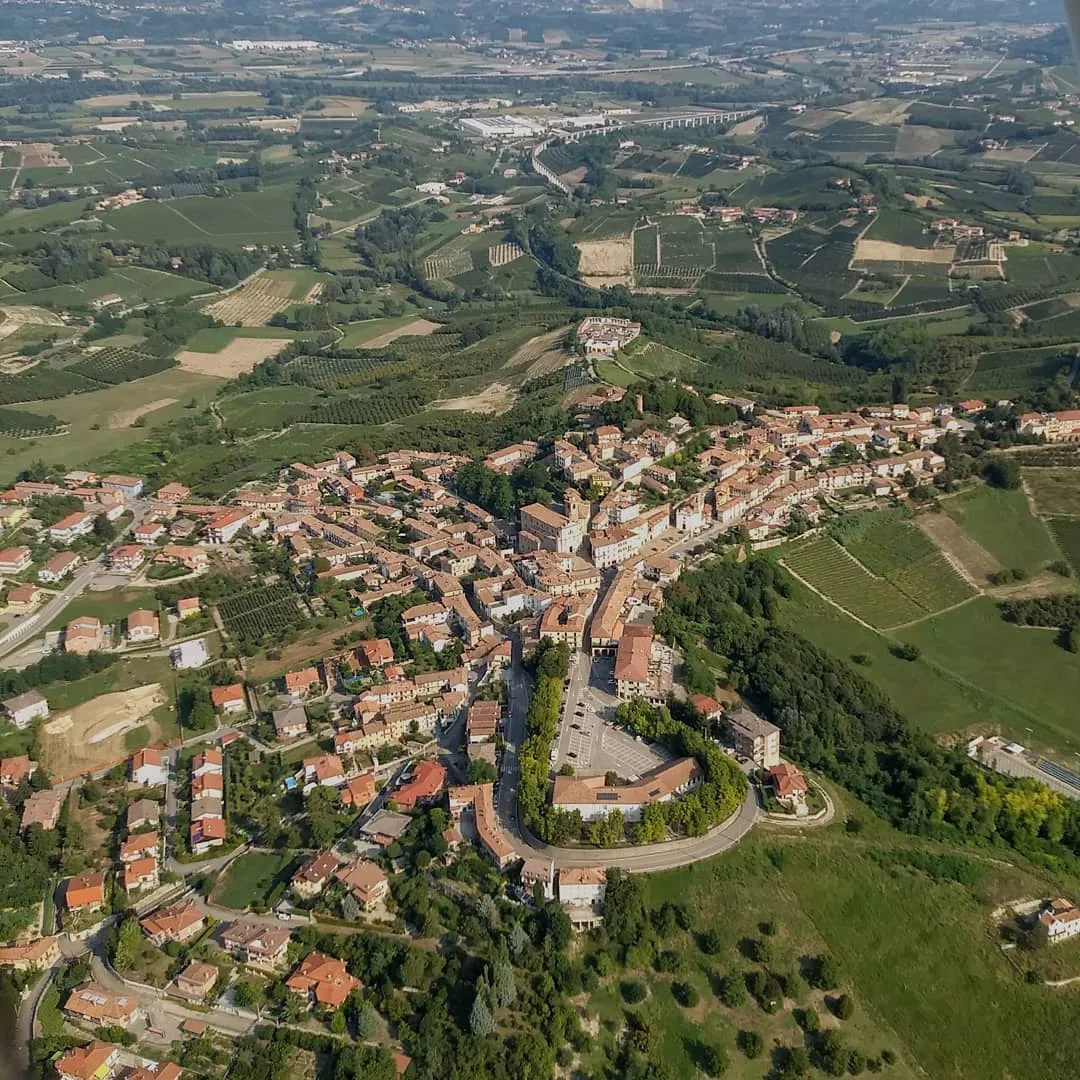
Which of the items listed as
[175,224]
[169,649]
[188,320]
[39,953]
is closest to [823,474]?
[169,649]

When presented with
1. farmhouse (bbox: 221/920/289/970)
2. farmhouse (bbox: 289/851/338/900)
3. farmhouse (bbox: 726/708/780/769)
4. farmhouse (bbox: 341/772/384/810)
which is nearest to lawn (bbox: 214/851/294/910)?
farmhouse (bbox: 289/851/338/900)

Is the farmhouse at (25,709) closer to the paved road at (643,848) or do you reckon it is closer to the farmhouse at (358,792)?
the farmhouse at (358,792)

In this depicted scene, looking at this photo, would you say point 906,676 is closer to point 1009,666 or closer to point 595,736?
point 1009,666

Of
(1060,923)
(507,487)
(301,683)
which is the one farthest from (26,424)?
(1060,923)

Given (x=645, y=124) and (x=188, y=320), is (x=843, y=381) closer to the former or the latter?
(x=188, y=320)

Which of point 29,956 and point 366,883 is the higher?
point 366,883

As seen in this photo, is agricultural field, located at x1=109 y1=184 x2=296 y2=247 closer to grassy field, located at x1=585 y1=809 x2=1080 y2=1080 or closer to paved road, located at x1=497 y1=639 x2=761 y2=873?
paved road, located at x1=497 y1=639 x2=761 y2=873
